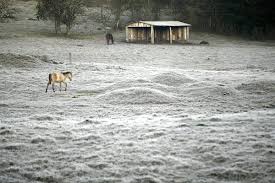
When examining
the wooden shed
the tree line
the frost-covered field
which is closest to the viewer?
the frost-covered field

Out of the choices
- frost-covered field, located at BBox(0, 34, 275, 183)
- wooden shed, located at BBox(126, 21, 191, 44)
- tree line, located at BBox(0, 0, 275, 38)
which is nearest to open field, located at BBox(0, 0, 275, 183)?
frost-covered field, located at BBox(0, 34, 275, 183)

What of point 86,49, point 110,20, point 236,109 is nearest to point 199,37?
point 110,20

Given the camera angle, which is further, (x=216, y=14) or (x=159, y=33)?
(x=216, y=14)

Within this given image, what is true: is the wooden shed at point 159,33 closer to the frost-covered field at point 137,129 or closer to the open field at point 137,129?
the open field at point 137,129

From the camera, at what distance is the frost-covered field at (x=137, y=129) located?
10.0m

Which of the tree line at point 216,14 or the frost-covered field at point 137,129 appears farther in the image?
the tree line at point 216,14

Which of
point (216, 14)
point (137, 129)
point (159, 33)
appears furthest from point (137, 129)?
point (216, 14)

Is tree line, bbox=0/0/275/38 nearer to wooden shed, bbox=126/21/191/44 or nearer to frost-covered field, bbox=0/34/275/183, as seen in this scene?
wooden shed, bbox=126/21/191/44

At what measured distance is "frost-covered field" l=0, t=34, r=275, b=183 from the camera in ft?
32.9

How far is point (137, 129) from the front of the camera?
45.3ft

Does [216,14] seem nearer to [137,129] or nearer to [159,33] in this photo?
[159,33]

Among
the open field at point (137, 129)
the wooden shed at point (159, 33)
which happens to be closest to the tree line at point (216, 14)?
Result: the wooden shed at point (159, 33)

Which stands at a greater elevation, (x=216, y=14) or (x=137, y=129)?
(x=216, y=14)

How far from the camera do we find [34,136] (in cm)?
1302
